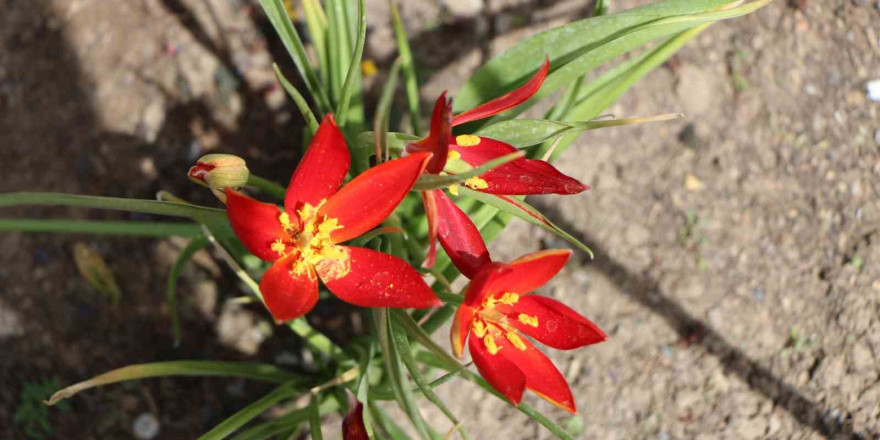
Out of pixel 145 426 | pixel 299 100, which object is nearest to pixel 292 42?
pixel 299 100

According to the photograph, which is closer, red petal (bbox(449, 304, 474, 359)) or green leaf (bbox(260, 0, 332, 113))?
red petal (bbox(449, 304, 474, 359))

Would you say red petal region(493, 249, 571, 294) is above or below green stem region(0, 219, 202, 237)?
below

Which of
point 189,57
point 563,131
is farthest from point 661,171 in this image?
point 189,57

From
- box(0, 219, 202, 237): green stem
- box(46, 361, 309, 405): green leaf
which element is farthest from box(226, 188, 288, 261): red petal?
box(0, 219, 202, 237): green stem

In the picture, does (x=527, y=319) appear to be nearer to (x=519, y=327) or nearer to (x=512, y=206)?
(x=519, y=327)

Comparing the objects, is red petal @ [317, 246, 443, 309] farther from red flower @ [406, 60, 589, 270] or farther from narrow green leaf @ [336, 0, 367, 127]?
narrow green leaf @ [336, 0, 367, 127]

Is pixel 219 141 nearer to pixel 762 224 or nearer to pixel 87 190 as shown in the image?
pixel 87 190
